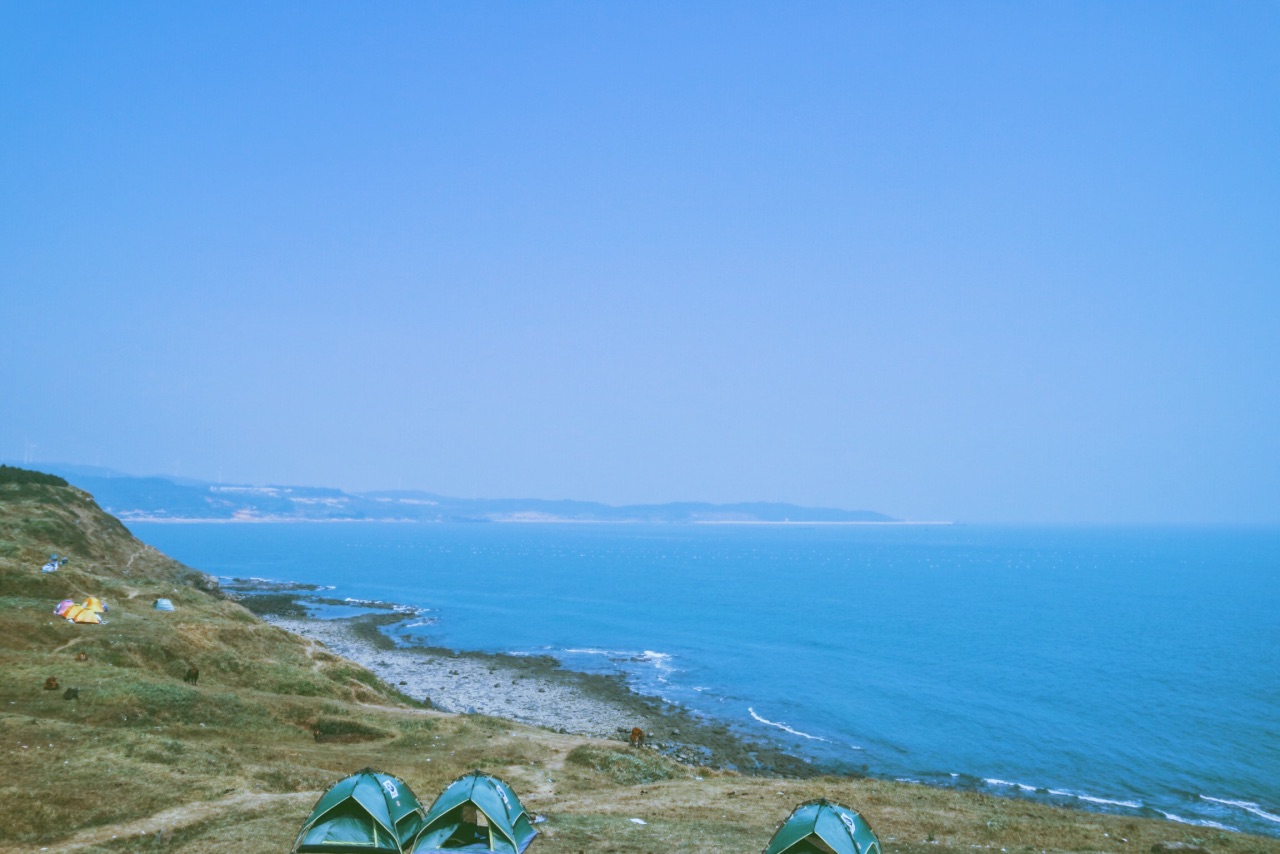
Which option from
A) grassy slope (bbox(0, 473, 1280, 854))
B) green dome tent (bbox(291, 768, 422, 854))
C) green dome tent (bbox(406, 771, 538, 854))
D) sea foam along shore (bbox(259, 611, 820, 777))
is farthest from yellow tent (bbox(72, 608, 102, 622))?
green dome tent (bbox(406, 771, 538, 854))

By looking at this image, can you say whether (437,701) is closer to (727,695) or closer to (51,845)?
(727,695)

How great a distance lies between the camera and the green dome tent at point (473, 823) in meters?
21.3

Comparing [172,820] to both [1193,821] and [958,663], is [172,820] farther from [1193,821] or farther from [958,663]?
[958,663]

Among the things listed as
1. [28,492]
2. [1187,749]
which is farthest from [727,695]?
[28,492]

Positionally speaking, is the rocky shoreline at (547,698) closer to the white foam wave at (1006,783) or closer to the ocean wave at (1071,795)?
the white foam wave at (1006,783)

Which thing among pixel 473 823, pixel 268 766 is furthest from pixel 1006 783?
pixel 268 766

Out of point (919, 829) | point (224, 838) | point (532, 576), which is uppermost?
point (224, 838)

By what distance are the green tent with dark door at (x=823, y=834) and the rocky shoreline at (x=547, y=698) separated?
2534 cm

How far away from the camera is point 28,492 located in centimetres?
8269

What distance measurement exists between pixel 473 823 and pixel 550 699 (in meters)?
41.7

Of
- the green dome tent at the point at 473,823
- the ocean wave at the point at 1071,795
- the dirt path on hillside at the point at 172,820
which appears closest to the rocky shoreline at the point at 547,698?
the ocean wave at the point at 1071,795

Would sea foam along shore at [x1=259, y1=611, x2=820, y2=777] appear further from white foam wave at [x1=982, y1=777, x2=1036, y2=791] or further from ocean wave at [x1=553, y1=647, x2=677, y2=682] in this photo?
white foam wave at [x1=982, y1=777, x2=1036, y2=791]

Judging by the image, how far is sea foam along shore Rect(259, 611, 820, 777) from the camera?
162ft

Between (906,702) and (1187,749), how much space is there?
767 inches
